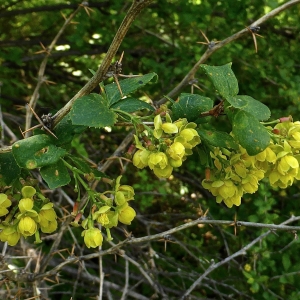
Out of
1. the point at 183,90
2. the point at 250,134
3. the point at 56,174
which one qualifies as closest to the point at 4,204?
the point at 56,174

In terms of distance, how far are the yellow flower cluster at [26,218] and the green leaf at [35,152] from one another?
13 cm

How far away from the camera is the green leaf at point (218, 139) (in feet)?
3.86

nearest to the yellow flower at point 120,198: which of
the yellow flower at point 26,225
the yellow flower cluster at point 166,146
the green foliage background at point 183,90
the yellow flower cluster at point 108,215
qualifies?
the yellow flower cluster at point 108,215

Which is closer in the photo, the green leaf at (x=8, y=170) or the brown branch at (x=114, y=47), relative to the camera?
the brown branch at (x=114, y=47)

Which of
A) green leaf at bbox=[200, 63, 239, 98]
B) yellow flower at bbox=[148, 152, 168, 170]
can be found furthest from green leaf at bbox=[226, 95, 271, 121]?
yellow flower at bbox=[148, 152, 168, 170]

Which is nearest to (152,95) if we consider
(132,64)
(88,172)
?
(132,64)

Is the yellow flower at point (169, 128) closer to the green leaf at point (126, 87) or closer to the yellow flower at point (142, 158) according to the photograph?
the yellow flower at point (142, 158)

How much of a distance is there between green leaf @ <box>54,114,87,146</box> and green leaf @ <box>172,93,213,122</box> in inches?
10.3

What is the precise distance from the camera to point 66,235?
10.1ft

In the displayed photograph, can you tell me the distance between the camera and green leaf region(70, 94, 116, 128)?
110cm

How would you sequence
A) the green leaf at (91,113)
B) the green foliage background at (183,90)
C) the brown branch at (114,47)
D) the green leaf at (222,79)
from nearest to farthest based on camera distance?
1. the brown branch at (114,47)
2. the green leaf at (91,113)
3. the green leaf at (222,79)
4. the green foliage background at (183,90)

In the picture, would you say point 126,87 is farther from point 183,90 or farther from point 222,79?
point 183,90

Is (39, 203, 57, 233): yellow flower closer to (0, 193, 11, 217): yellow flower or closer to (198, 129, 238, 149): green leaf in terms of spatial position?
(0, 193, 11, 217): yellow flower

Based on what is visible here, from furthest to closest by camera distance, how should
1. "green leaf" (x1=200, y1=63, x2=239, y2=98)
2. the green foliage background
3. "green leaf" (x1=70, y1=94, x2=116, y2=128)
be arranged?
the green foliage background → "green leaf" (x1=200, y1=63, x2=239, y2=98) → "green leaf" (x1=70, y1=94, x2=116, y2=128)
